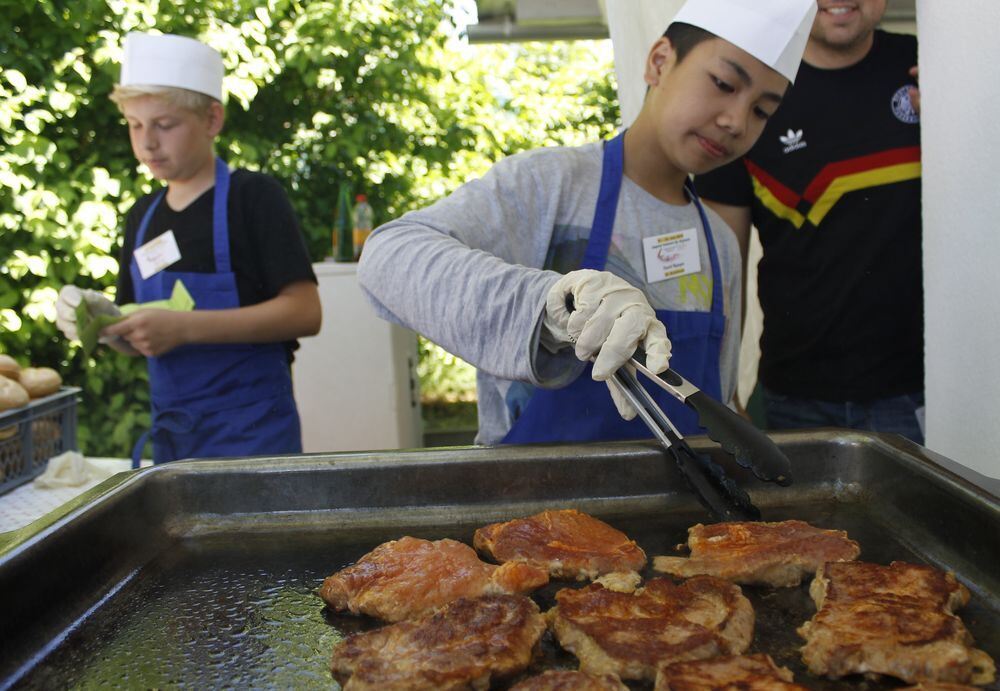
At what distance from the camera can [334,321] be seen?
15.1 feet

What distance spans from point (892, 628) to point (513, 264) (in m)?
0.90

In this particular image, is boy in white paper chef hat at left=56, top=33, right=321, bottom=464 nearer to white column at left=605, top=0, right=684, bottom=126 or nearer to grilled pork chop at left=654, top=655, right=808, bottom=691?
white column at left=605, top=0, right=684, bottom=126

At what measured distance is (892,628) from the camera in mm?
1046

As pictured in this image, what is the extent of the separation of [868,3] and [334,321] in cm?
322

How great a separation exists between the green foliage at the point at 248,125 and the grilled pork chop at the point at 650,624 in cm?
422

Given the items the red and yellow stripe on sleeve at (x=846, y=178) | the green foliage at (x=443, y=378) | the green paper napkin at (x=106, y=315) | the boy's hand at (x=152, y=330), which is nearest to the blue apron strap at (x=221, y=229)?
the green paper napkin at (x=106, y=315)

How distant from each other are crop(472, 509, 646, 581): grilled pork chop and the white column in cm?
199

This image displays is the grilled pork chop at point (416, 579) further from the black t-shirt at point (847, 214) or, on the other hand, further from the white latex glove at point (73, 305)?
the white latex glove at point (73, 305)

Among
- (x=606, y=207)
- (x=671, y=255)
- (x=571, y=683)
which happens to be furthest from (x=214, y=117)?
(x=571, y=683)

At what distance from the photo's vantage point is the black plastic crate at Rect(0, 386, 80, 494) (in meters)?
2.26

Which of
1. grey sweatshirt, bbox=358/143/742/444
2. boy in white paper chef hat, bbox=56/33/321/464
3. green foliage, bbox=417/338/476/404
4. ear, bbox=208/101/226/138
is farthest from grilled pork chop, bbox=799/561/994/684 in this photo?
green foliage, bbox=417/338/476/404

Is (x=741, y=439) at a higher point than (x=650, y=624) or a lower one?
higher

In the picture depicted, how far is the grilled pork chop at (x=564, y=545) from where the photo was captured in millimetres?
1269

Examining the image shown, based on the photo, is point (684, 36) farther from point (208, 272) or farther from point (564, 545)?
point (208, 272)
